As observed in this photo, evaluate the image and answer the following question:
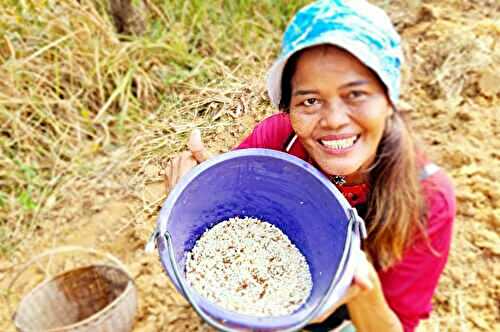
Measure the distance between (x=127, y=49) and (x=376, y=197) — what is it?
2081 millimetres

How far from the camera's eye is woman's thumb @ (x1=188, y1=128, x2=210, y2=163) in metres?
1.22

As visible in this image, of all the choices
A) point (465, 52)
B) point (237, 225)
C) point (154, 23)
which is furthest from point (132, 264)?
point (465, 52)

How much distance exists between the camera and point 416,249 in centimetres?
123

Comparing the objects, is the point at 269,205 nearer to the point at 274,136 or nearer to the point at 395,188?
the point at 274,136

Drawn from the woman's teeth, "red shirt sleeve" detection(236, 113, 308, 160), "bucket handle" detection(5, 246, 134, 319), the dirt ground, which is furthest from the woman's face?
"bucket handle" detection(5, 246, 134, 319)

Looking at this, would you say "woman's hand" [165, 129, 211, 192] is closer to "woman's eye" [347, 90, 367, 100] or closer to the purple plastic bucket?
the purple plastic bucket

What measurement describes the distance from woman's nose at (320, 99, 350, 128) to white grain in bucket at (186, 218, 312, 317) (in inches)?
16.3

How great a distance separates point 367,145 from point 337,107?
0.41ft

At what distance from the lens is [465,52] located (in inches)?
110

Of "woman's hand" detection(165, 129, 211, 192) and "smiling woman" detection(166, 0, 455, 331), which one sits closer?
"smiling woman" detection(166, 0, 455, 331)

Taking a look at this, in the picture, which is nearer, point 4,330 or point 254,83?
point 254,83

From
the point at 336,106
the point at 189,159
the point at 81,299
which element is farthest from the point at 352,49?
the point at 81,299

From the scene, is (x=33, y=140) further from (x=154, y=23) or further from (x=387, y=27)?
(x=387, y=27)

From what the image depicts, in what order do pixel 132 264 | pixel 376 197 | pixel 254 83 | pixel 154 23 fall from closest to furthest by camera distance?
pixel 376 197, pixel 254 83, pixel 132 264, pixel 154 23
